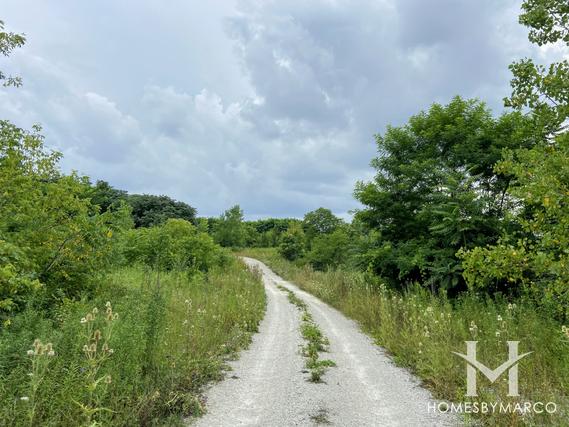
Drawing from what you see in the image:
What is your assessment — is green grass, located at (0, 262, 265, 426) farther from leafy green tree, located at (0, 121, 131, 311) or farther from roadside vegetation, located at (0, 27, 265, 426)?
leafy green tree, located at (0, 121, 131, 311)

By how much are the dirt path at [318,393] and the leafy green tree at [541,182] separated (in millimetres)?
2082

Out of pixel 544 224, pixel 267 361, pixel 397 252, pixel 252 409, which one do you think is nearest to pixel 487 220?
pixel 397 252

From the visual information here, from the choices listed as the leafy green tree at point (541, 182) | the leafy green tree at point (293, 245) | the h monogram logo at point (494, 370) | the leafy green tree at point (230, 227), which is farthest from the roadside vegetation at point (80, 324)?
the leafy green tree at point (230, 227)

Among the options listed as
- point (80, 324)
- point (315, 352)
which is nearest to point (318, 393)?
point (315, 352)

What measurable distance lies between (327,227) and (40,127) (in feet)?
108

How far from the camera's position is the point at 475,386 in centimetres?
458

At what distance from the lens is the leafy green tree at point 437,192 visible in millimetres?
9734

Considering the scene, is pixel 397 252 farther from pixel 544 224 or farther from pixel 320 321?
pixel 544 224

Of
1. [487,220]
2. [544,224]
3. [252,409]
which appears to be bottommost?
[252,409]

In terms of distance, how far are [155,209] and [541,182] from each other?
56.3 m

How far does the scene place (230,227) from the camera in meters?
50.2

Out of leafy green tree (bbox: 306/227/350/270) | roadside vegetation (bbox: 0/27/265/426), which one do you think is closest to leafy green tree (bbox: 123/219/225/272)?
roadside vegetation (bbox: 0/27/265/426)

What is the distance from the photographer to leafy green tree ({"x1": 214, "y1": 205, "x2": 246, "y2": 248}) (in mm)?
49969

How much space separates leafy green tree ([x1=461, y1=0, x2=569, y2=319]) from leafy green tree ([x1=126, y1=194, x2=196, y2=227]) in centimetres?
5104
